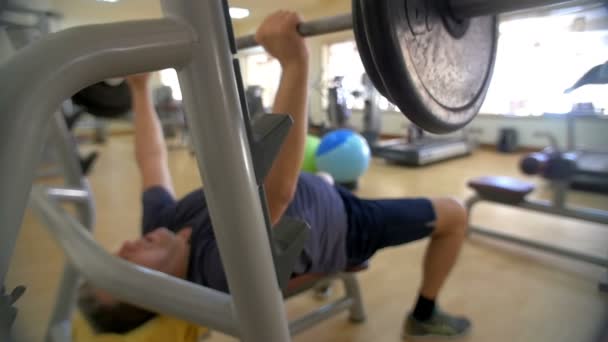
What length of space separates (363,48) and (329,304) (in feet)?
3.36

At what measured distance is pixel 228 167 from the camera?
37cm

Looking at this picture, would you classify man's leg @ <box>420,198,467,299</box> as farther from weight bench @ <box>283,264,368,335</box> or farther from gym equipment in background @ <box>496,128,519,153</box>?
gym equipment in background @ <box>496,128,519,153</box>

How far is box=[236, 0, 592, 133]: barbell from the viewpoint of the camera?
45 cm

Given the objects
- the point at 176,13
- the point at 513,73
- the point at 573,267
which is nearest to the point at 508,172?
the point at 513,73

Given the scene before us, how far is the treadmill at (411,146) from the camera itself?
3602 mm

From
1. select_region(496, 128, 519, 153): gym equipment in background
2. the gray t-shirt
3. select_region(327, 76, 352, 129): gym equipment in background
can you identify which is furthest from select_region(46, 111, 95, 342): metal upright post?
select_region(496, 128, 519, 153): gym equipment in background

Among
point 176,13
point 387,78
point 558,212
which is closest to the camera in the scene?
point 176,13

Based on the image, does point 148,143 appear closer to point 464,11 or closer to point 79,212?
point 79,212

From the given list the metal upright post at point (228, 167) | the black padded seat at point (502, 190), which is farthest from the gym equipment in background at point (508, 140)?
the metal upright post at point (228, 167)

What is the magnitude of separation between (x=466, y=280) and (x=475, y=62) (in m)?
1.23

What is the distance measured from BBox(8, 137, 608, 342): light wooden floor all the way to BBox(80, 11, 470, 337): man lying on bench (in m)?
0.15

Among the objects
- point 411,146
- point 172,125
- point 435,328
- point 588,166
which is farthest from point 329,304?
point 172,125

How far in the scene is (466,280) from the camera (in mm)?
1608

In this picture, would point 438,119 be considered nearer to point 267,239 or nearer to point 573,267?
point 267,239
